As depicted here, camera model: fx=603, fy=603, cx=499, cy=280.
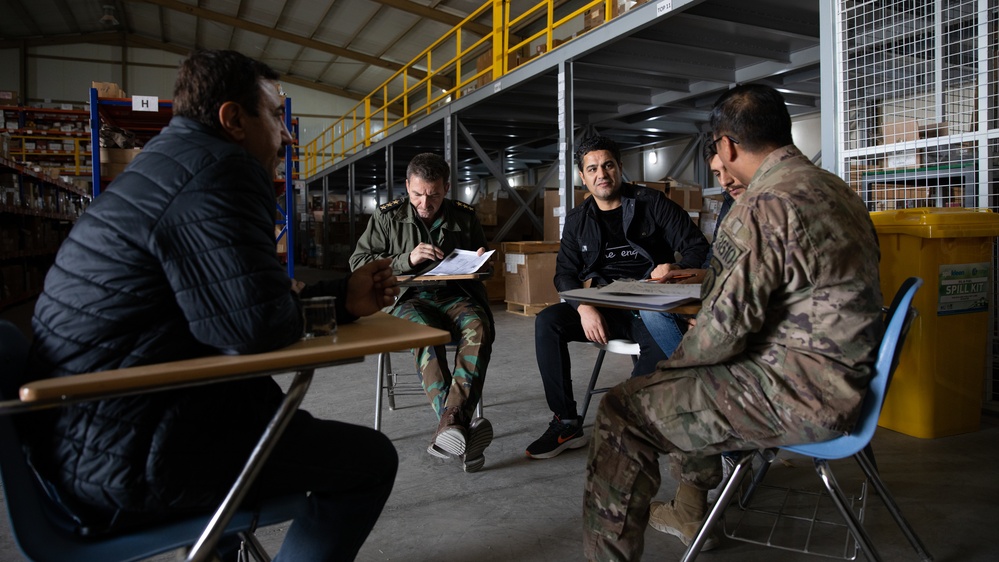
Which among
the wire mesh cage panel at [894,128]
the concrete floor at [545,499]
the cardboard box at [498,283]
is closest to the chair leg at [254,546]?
the concrete floor at [545,499]

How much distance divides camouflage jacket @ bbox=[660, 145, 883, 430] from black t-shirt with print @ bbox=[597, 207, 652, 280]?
157 cm

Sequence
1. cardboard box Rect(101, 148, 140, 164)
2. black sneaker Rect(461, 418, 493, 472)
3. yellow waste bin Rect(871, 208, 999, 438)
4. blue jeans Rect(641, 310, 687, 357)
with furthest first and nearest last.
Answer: cardboard box Rect(101, 148, 140, 164) → yellow waste bin Rect(871, 208, 999, 438) → black sneaker Rect(461, 418, 493, 472) → blue jeans Rect(641, 310, 687, 357)

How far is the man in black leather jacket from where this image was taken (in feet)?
8.75

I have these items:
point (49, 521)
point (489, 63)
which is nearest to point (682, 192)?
point (489, 63)

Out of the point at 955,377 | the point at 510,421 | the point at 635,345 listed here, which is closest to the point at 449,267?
the point at 635,345

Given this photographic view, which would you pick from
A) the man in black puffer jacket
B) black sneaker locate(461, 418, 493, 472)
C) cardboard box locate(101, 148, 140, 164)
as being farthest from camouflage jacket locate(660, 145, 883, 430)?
cardboard box locate(101, 148, 140, 164)

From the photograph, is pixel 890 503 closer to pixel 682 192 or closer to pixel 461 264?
pixel 461 264

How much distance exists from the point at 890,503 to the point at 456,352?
5.60 feet

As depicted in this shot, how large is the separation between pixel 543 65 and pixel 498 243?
3118 millimetres

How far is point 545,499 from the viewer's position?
2221 mm

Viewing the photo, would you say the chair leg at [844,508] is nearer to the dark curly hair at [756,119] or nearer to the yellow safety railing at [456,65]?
the dark curly hair at [756,119]

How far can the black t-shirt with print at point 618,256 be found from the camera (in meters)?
2.97

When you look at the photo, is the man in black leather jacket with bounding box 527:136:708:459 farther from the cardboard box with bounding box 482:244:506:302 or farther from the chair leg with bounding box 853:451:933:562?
the cardboard box with bounding box 482:244:506:302

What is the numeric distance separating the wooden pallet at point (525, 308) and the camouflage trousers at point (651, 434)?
5125mm
